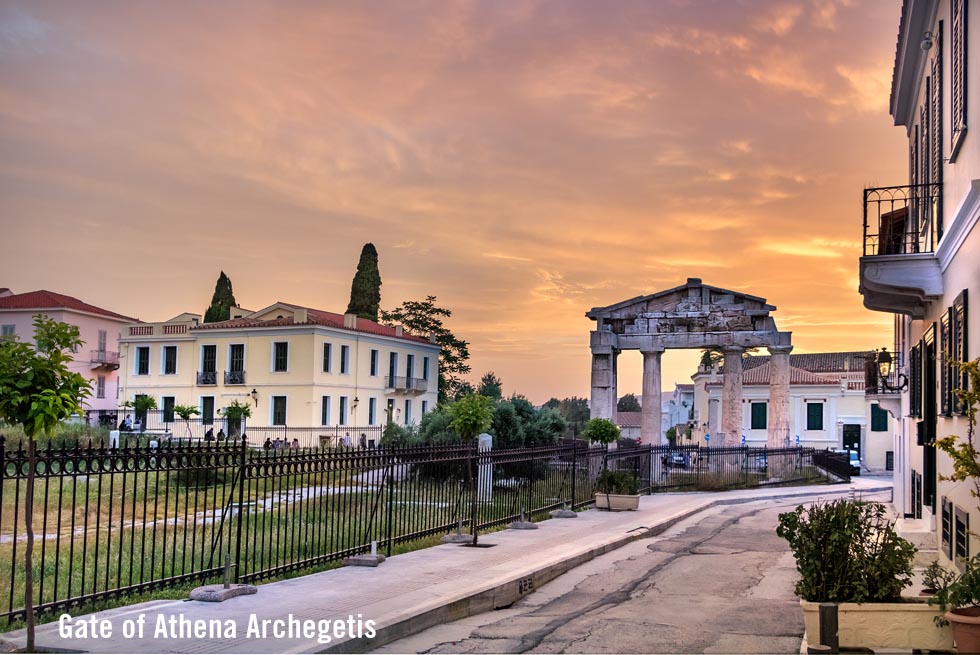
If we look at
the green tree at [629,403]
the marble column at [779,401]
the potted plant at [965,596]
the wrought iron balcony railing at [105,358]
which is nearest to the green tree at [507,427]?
the marble column at [779,401]

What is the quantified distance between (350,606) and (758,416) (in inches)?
2202

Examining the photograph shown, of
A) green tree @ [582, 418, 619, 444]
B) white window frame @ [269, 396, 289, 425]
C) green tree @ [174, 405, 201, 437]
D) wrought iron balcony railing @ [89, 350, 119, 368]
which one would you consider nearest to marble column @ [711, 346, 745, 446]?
green tree @ [582, 418, 619, 444]

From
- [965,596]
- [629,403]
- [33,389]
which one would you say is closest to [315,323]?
[33,389]

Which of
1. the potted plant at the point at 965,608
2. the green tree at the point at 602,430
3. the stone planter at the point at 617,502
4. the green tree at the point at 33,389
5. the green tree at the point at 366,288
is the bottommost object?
the stone planter at the point at 617,502

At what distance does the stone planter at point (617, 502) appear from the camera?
20531 millimetres

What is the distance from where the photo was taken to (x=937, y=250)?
10570 millimetres

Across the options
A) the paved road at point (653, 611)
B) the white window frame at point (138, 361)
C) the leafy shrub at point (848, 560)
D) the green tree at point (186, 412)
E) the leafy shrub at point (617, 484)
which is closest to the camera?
the leafy shrub at point (848, 560)

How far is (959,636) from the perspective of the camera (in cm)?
634

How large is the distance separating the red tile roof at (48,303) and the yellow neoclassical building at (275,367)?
8841mm

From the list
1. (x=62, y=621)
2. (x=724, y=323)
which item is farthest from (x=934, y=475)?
(x=724, y=323)

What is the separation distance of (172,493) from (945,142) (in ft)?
63.8

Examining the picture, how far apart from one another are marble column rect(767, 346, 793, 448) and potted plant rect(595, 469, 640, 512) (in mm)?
19764

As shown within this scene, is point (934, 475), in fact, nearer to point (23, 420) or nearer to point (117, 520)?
point (23, 420)

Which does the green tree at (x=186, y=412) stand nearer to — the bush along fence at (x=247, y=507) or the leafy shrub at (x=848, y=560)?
the bush along fence at (x=247, y=507)
